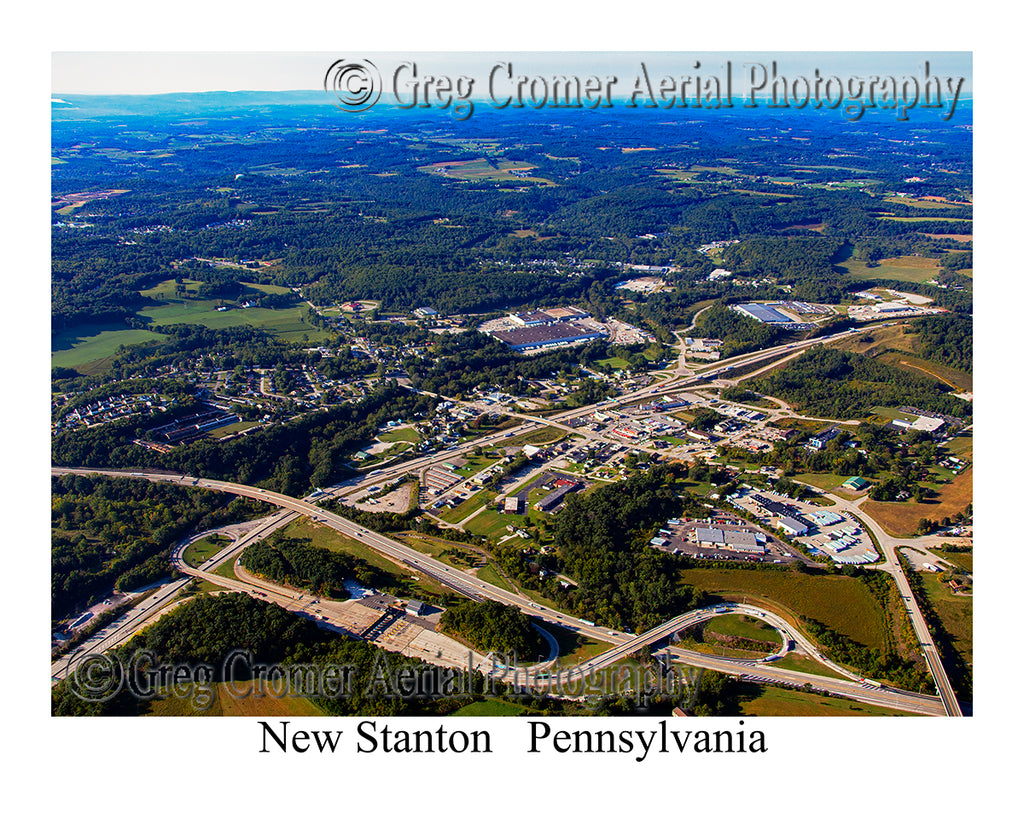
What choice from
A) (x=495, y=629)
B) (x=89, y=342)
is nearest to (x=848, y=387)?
(x=495, y=629)

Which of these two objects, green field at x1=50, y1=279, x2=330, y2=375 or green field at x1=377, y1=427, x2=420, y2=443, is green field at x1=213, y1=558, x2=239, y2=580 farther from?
green field at x1=50, y1=279, x2=330, y2=375

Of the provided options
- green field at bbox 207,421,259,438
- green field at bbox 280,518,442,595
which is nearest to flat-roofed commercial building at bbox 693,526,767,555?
green field at bbox 280,518,442,595

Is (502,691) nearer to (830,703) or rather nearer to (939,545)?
(830,703)

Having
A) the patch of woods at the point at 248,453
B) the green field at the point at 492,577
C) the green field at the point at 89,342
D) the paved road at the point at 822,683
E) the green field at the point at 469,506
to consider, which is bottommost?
the paved road at the point at 822,683

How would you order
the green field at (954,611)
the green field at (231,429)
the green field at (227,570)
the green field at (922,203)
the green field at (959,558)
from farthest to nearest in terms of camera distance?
the green field at (922,203) → the green field at (231,429) → the green field at (227,570) → the green field at (959,558) → the green field at (954,611)

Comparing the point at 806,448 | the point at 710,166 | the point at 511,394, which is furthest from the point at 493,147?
the point at 806,448

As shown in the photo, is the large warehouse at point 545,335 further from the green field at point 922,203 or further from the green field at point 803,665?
the green field at point 922,203

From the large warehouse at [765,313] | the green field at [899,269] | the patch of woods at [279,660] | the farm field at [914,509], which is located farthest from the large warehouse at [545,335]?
the patch of woods at [279,660]
